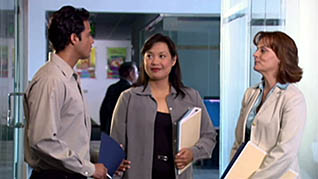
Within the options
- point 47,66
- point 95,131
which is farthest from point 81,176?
point 95,131

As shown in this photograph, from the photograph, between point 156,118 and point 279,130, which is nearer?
point 279,130

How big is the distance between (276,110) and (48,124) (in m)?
1.17

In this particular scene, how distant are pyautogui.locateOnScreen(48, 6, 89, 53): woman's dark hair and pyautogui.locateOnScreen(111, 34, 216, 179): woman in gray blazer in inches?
27.8

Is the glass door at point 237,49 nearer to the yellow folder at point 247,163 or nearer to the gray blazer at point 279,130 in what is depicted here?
the gray blazer at point 279,130

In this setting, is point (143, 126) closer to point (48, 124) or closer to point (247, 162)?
point (247, 162)

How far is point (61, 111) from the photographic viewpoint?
2639mm

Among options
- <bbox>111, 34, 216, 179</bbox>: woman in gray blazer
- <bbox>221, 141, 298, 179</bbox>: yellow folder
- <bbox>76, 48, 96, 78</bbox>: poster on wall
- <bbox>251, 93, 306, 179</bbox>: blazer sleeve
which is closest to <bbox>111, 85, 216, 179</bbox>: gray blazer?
<bbox>111, 34, 216, 179</bbox>: woman in gray blazer

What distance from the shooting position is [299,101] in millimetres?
2996

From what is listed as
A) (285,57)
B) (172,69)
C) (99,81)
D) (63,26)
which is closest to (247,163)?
(285,57)

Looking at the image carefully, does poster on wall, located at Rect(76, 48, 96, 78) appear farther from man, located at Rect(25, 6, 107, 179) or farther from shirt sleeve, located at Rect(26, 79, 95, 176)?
shirt sleeve, located at Rect(26, 79, 95, 176)

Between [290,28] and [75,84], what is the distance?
2.24 m

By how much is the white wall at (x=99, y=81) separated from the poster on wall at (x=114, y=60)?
0.08 m

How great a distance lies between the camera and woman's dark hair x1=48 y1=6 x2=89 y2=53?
2725 mm

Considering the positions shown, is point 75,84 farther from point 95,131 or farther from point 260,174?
point 95,131
